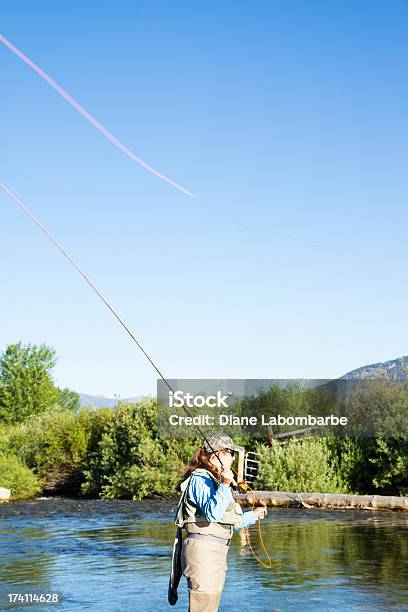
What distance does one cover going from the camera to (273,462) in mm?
28906

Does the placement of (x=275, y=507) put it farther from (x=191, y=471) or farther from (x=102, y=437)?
(x=191, y=471)

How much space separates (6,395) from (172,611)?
68275mm

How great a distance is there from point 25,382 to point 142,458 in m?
47.8

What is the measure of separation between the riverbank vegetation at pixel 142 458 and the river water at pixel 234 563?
4126 millimetres

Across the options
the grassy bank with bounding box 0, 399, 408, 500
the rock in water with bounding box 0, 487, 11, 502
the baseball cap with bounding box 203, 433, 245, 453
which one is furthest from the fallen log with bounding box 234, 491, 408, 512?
the baseball cap with bounding box 203, 433, 245, 453

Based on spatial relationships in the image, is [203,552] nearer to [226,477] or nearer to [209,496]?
[209,496]

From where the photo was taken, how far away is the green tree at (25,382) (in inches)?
2995

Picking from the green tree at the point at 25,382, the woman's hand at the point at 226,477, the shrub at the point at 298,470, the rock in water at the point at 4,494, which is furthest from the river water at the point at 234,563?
the green tree at the point at 25,382

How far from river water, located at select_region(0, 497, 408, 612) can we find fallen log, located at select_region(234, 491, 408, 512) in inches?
49.6

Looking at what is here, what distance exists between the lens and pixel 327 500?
26453 millimetres

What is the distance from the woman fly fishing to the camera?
6.62 meters

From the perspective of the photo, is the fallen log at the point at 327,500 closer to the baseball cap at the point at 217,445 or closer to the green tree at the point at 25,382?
the baseball cap at the point at 217,445

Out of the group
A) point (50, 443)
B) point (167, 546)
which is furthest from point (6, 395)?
point (167, 546)

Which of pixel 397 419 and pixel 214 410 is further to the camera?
pixel 214 410
